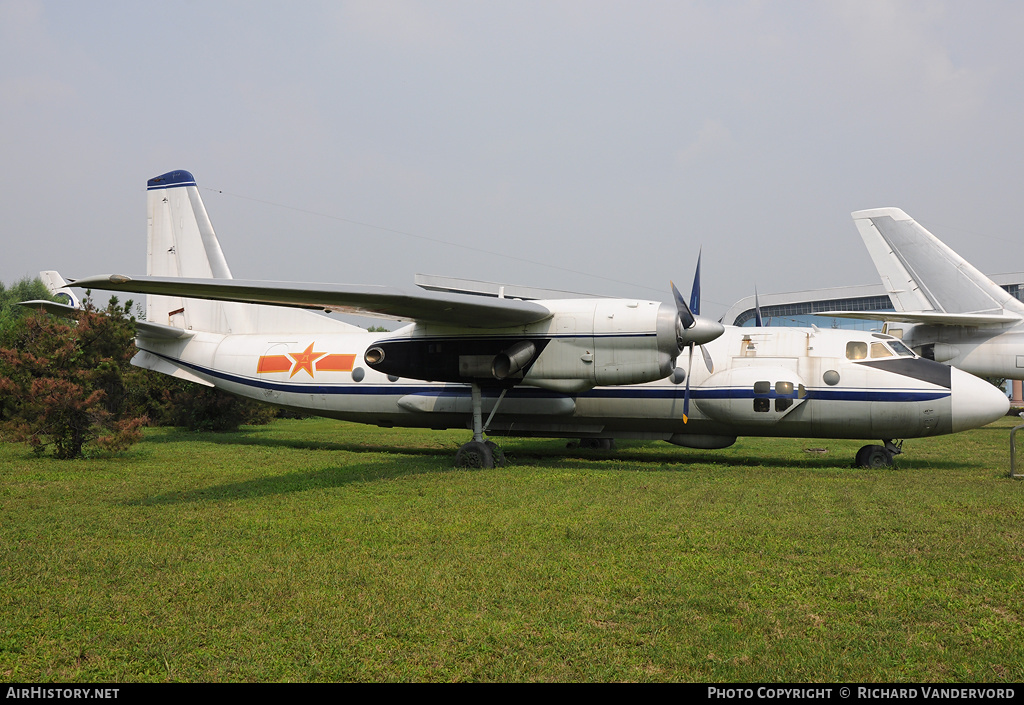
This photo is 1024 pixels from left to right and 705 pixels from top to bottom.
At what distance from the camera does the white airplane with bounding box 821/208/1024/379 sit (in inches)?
723

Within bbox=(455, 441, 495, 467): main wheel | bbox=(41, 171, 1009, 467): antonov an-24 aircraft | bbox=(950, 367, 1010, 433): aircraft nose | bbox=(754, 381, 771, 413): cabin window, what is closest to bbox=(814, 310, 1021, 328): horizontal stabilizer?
bbox=(41, 171, 1009, 467): antonov an-24 aircraft

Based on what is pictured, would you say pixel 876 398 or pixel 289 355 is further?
pixel 289 355

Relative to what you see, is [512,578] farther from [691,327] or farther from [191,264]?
[191,264]

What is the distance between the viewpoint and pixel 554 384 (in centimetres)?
1272

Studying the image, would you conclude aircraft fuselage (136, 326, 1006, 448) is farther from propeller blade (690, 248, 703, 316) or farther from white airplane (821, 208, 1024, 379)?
white airplane (821, 208, 1024, 379)

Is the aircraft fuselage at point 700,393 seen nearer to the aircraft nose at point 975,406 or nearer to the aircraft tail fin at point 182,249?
the aircraft nose at point 975,406

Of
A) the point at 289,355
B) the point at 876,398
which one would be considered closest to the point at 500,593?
the point at 876,398

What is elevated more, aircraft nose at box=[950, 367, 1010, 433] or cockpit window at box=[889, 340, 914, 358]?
cockpit window at box=[889, 340, 914, 358]

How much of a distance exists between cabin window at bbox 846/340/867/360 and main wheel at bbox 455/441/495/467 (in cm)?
721

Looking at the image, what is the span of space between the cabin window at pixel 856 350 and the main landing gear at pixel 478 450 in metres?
6.81

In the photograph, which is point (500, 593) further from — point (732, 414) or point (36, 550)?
point (732, 414)
